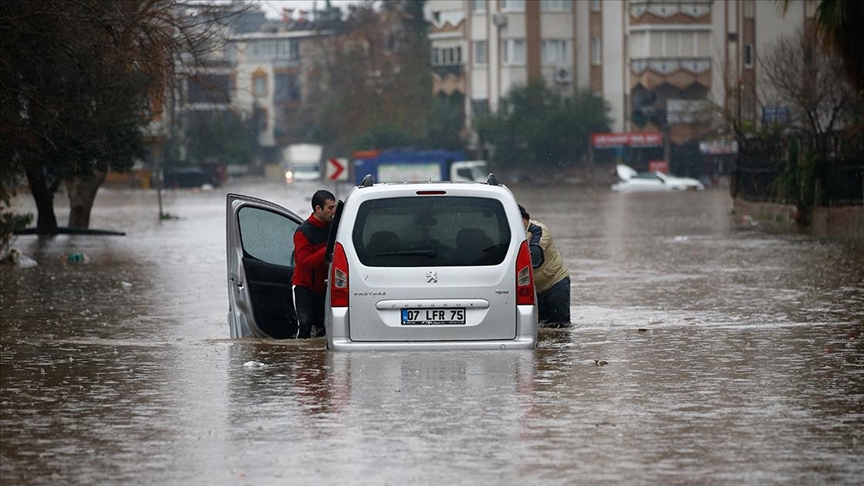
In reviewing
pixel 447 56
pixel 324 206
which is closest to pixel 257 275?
pixel 324 206

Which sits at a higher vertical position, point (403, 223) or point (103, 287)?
point (403, 223)

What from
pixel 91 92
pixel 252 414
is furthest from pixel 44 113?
pixel 252 414

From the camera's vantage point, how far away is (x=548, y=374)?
11117 millimetres

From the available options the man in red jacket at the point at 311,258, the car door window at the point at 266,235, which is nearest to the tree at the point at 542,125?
the car door window at the point at 266,235

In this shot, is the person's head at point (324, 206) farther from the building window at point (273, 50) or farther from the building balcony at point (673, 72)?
the building window at point (273, 50)

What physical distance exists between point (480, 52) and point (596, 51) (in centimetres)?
781

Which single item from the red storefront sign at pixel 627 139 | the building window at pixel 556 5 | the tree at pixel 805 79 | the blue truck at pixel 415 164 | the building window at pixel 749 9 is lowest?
the blue truck at pixel 415 164

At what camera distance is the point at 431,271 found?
11.6 meters

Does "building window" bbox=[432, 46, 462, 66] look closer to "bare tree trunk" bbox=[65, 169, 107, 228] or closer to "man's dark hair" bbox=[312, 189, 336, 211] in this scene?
"bare tree trunk" bbox=[65, 169, 107, 228]

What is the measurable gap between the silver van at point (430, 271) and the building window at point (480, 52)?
8934 cm

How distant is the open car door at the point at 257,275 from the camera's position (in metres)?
13.5

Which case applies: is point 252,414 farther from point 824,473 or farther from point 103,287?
point 103,287

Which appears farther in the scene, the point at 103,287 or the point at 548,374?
the point at 103,287

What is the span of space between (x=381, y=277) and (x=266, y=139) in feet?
474
